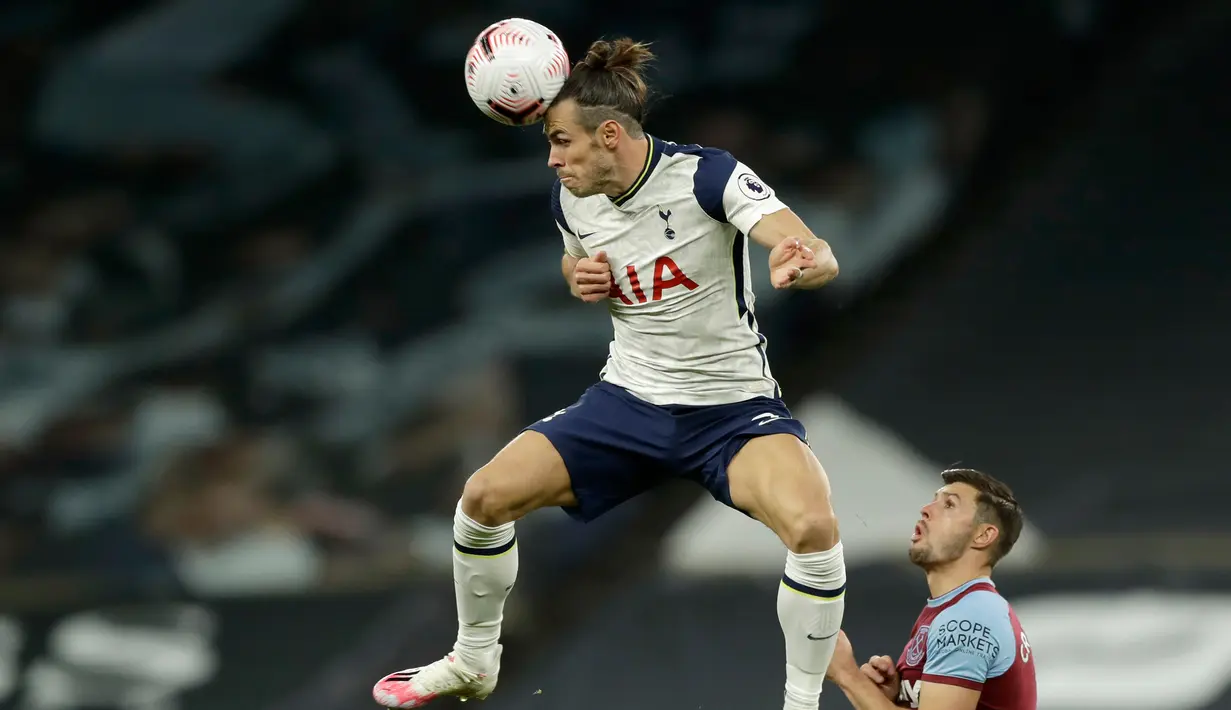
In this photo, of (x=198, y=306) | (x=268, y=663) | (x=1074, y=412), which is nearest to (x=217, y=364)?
(x=198, y=306)

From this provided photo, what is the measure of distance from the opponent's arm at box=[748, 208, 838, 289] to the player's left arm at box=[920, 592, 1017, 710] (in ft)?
2.82

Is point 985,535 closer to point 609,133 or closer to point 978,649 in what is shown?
point 978,649

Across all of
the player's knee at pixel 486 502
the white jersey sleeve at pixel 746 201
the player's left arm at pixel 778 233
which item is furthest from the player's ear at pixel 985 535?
the player's knee at pixel 486 502

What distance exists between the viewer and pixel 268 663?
7812 millimetres

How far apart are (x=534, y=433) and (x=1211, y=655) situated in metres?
4.67

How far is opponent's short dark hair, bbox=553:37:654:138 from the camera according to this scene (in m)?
3.67

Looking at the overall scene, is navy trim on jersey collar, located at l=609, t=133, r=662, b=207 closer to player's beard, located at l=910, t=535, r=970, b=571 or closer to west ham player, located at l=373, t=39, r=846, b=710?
west ham player, located at l=373, t=39, r=846, b=710

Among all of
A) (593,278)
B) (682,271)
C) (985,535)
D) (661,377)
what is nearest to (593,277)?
(593,278)

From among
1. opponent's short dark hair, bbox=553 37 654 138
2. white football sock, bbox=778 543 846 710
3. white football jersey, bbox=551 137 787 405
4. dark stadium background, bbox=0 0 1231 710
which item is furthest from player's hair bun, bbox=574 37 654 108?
dark stadium background, bbox=0 0 1231 710

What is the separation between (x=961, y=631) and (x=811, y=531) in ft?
1.36

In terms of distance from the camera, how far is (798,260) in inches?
130

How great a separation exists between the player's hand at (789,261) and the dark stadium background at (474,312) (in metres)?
4.58

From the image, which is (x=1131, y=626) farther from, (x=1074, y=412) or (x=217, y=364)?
(x=217, y=364)

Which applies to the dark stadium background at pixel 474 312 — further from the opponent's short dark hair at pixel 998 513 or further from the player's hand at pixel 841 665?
the opponent's short dark hair at pixel 998 513
